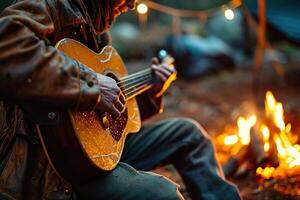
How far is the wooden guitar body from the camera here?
6.81 ft

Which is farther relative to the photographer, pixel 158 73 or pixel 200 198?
pixel 158 73

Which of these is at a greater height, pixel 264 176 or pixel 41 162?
pixel 41 162

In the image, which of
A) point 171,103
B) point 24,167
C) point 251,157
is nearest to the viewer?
point 24,167

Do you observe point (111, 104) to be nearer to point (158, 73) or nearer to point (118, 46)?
point (158, 73)

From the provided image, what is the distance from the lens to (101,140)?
7.61ft

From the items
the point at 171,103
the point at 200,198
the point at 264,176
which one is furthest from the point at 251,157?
the point at 171,103

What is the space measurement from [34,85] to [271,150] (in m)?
2.52

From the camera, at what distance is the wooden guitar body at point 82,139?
207 centimetres

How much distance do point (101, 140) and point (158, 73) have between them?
1.15m

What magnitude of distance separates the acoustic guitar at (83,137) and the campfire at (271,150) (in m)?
1.34

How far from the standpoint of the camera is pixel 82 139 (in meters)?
2.13

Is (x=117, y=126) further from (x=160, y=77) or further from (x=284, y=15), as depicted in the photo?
(x=284, y=15)

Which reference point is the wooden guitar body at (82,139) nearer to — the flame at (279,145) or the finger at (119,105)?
the finger at (119,105)

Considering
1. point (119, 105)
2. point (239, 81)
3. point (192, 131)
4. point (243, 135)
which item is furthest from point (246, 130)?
point (239, 81)
